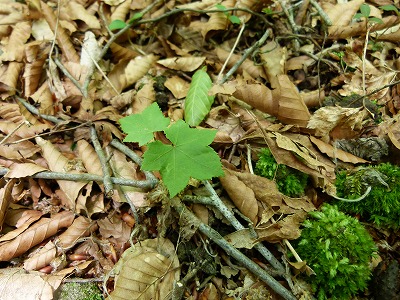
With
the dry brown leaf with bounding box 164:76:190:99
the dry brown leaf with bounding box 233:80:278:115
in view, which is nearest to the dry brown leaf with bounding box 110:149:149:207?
the dry brown leaf with bounding box 164:76:190:99

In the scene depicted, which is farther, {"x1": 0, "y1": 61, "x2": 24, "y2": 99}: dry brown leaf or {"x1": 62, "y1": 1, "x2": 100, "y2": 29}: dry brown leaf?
{"x1": 62, "y1": 1, "x2": 100, "y2": 29}: dry brown leaf

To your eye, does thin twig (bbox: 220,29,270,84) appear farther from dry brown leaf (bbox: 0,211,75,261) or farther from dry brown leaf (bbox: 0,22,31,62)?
dry brown leaf (bbox: 0,22,31,62)

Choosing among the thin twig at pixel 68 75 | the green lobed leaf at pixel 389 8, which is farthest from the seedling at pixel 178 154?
the green lobed leaf at pixel 389 8

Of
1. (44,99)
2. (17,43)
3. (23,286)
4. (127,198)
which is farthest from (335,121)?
(17,43)

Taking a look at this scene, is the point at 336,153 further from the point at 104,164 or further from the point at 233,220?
the point at 104,164

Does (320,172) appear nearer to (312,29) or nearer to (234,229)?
(234,229)

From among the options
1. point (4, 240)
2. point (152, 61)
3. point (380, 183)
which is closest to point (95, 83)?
point (152, 61)
